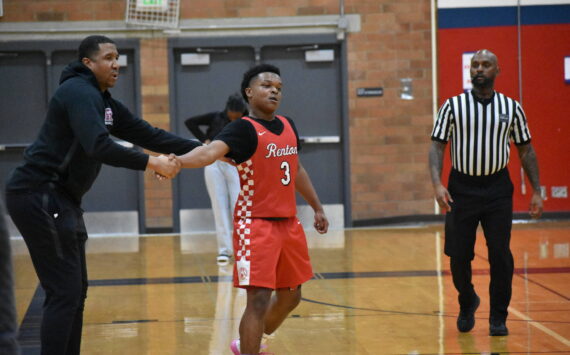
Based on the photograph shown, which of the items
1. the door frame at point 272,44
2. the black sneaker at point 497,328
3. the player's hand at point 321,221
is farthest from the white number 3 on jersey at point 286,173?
the door frame at point 272,44

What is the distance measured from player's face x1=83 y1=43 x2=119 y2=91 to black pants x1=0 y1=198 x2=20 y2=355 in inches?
88.3

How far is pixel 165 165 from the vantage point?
4.22 m

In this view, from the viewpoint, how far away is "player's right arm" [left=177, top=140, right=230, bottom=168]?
4328mm

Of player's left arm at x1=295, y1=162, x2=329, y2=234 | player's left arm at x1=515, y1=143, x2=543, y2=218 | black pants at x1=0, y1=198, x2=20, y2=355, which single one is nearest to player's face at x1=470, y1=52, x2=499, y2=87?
player's left arm at x1=515, y1=143, x2=543, y2=218

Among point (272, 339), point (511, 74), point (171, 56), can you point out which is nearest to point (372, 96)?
point (511, 74)

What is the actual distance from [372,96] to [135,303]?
5913mm

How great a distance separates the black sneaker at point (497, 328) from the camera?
17.6 ft

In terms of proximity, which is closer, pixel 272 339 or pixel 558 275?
pixel 272 339

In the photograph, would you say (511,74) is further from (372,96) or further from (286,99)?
(286,99)

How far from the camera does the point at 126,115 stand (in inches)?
175

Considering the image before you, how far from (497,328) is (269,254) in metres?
1.81

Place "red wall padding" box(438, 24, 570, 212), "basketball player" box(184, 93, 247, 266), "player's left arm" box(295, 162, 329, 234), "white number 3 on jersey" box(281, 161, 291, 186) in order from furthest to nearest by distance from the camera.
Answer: "red wall padding" box(438, 24, 570, 212) → "basketball player" box(184, 93, 247, 266) → "player's left arm" box(295, 162, 329, 234) → "white number 3 on jersey" box(281, 161, 291, 186)

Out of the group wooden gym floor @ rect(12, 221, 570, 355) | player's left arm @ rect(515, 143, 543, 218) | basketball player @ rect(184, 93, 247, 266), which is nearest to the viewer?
wooden gym floor @ rect(12, 221, 570, 355)

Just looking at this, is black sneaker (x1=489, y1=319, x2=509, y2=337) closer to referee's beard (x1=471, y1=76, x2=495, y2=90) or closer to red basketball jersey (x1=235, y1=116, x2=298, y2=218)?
referee's beard (x1=471, y1=76, x2=495, y2=90)
